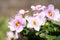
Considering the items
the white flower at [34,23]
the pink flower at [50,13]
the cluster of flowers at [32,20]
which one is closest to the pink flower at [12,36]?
the cluster of flowers at [32,20]

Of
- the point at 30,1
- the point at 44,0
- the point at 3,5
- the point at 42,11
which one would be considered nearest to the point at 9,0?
the point at 3,5

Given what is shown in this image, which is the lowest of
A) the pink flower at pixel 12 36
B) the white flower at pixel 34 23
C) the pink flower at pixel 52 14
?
the pink flower at pixel 12 36

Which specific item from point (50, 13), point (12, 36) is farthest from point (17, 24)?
point (50, 13)

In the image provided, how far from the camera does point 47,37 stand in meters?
1.51

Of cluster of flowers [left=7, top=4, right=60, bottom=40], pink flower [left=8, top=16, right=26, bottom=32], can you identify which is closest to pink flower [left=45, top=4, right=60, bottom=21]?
cluster of flowers [left=7, top=4, right=60, bottom=40]

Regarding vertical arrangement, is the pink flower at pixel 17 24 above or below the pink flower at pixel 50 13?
below

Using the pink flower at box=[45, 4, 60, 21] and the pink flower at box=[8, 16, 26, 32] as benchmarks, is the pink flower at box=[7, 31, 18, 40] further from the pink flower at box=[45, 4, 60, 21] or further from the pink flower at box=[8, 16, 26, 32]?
the pink flower at box=[45, 4, 60, 21]

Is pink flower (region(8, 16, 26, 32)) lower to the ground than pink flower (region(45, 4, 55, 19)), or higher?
lower

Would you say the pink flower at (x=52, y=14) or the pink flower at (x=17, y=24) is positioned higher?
the pink flower at (x=52, y=14)

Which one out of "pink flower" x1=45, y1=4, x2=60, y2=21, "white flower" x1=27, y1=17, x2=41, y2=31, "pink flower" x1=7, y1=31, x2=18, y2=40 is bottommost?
"pink flower" x1=7, y1=31, x2=18, y2=40

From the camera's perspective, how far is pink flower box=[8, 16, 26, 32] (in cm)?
155

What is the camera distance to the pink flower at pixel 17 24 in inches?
60.9

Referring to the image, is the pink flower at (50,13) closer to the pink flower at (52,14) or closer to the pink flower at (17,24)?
the pink flower at (52,14)

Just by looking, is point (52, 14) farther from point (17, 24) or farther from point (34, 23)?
point (17, 24)
